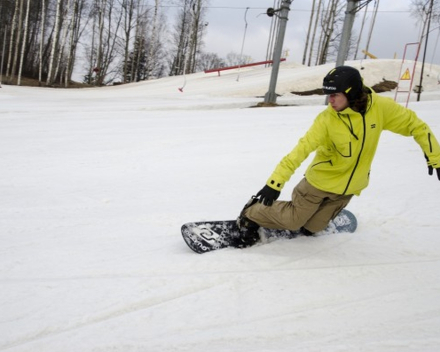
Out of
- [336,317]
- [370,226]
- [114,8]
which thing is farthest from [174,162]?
[114,8]

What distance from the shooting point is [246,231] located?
10.3ft

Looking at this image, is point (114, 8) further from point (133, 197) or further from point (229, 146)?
point (133, 197)

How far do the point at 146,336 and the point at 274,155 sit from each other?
488cm

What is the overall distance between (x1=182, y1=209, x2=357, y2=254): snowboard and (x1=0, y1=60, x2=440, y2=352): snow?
100 millimetres

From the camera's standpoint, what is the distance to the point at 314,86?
1744 cm

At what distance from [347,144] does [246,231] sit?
1.14 metres

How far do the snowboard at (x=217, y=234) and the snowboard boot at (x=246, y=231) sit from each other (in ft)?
0.14

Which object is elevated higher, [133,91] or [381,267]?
[133,91]

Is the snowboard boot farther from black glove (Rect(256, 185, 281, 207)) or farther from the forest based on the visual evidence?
the forest

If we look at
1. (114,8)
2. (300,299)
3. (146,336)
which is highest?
(114,8)

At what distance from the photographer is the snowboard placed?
306 centimetres

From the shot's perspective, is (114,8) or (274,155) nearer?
(274,155)

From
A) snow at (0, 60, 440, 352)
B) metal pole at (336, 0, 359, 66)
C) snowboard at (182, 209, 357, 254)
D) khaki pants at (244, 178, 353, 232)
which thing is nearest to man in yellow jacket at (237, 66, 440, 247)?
khaki pants at (244, 178, 353, 232)

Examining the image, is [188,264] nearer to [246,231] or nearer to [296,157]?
[246,231]
